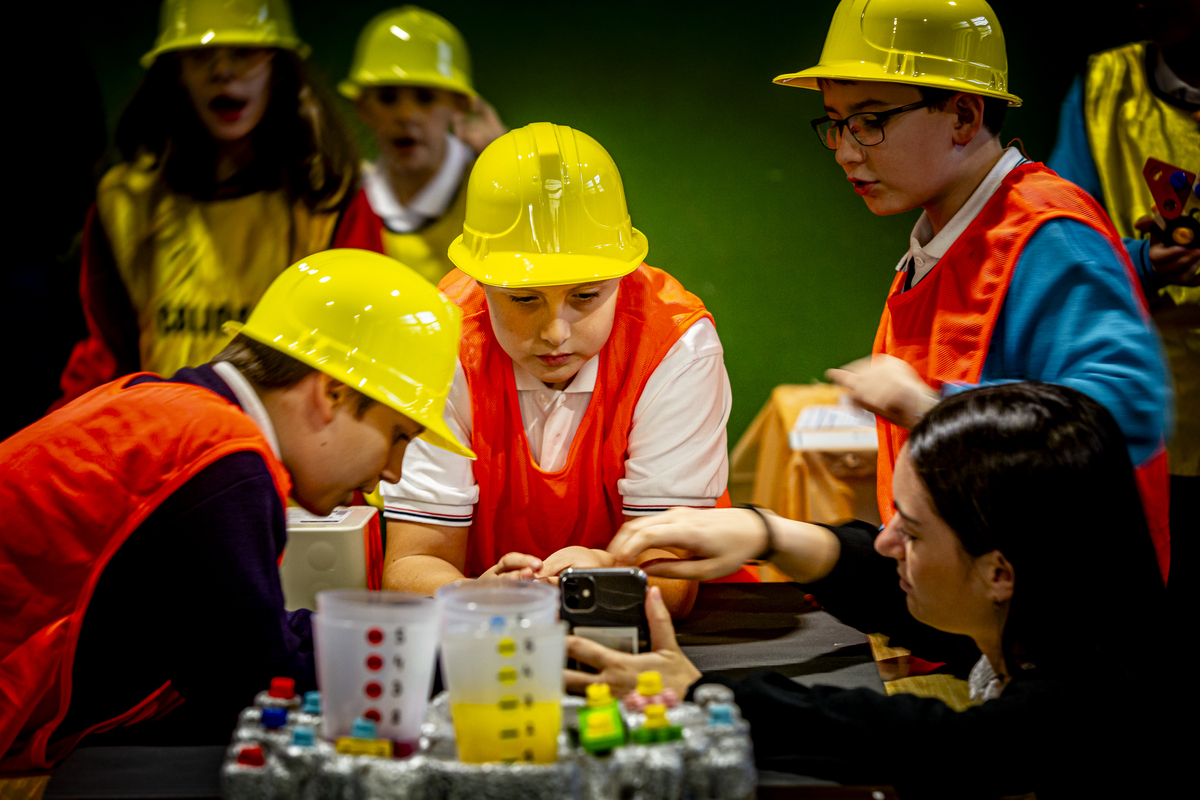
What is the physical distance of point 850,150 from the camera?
2.04 metres

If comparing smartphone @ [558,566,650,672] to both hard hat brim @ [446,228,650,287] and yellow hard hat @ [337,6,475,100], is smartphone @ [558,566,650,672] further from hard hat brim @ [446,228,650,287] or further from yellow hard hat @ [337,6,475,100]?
yellow hard hat @ [337,6,475,100]

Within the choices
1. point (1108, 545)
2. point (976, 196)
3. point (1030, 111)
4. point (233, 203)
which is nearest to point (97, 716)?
point (1108, 545)

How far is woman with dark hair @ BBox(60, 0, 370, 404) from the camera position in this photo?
3592 mm

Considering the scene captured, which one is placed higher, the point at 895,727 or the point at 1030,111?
the point at 1030,111

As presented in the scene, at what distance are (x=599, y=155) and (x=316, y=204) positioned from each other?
73.8 inches

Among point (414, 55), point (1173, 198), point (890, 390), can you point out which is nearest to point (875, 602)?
point (890, 390)

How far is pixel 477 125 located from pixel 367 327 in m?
2.83

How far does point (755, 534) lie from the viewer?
5.75ft

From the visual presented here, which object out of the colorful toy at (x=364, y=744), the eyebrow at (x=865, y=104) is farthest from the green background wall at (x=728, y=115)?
the colorful toy at (x=364, y=744)

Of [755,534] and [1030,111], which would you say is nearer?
[755,534]

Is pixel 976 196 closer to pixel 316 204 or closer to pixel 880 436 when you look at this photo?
pixel 880 436

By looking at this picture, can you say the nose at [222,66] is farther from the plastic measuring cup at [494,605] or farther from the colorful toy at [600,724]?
the colorful toy at [600,724]

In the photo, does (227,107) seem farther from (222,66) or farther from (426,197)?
(426,197)

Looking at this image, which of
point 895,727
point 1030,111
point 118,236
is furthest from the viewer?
point 1030,111
